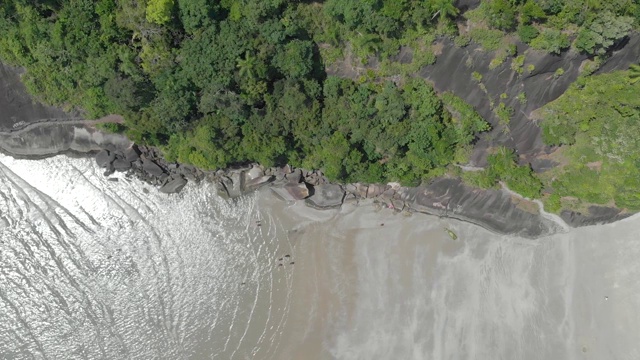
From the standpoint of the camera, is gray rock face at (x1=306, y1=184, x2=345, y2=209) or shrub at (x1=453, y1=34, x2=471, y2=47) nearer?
shrub at (x1=453, y1=34, x2=471, y2=47)

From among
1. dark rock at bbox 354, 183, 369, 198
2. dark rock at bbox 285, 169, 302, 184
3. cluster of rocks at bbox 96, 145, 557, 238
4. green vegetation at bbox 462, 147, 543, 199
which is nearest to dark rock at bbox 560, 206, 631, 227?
green vegetation at bbox 462, 147, 543, 199

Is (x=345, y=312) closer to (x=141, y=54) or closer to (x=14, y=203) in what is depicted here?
(x=141, y=54)

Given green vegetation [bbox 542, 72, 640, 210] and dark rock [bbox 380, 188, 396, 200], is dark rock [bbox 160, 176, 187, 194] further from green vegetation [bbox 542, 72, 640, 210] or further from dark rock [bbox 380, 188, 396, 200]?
green vegetation [bbox 542, 72, 640, 210]

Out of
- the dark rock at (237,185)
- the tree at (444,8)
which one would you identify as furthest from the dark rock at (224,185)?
the tree at (444,8)

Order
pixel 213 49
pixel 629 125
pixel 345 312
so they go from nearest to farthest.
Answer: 1. pixel 629 125
2. pixel 213 49
3. pixel 345 312

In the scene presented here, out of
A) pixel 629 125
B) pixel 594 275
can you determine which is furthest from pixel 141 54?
pixel 594 275

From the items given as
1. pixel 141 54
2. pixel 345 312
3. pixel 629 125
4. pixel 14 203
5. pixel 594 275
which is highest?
pixel 141 54
